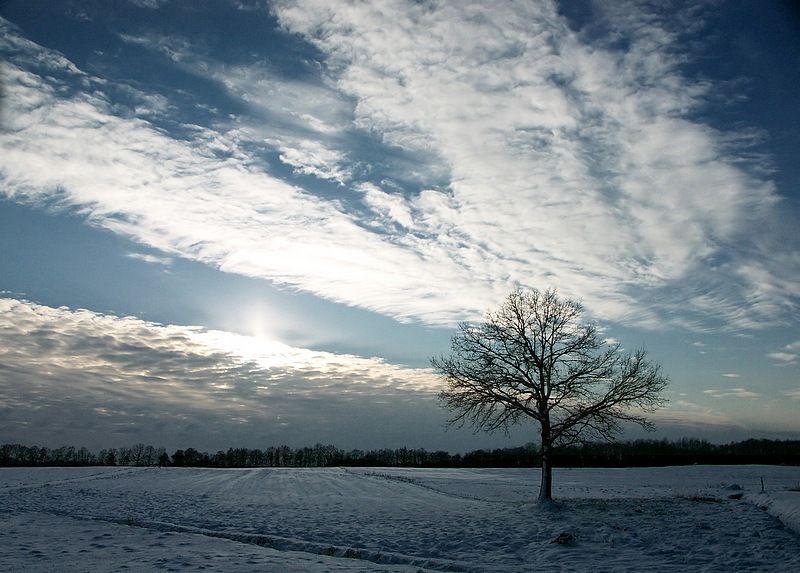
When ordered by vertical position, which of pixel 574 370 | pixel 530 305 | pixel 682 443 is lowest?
pixel 682 443

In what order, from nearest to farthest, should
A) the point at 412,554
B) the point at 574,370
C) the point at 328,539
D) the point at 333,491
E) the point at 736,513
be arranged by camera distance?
the point at 412,554 < the point at 328,539 < the point at 736,513 < the point at 574,370 < the point at 333,491

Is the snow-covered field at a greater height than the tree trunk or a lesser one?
lesser

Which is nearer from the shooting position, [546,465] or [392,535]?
[392,535]

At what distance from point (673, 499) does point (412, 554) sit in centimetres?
2090

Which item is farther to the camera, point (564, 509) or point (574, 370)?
point (574, 370)

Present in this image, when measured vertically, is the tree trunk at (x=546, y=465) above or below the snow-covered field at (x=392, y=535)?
above

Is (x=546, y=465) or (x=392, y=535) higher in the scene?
(x=546, y=465)

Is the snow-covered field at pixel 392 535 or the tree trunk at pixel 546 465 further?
the tree trunk at pixel 546 465

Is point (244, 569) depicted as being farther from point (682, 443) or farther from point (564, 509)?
point (682, 443)

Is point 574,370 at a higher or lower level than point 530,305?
lower

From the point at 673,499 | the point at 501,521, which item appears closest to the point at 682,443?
the point at 673,499

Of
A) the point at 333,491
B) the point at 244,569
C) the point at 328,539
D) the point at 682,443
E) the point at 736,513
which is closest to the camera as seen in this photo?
the point at 244,569

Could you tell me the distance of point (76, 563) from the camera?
14648 mm

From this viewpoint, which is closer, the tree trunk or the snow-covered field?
the snow-covered field
